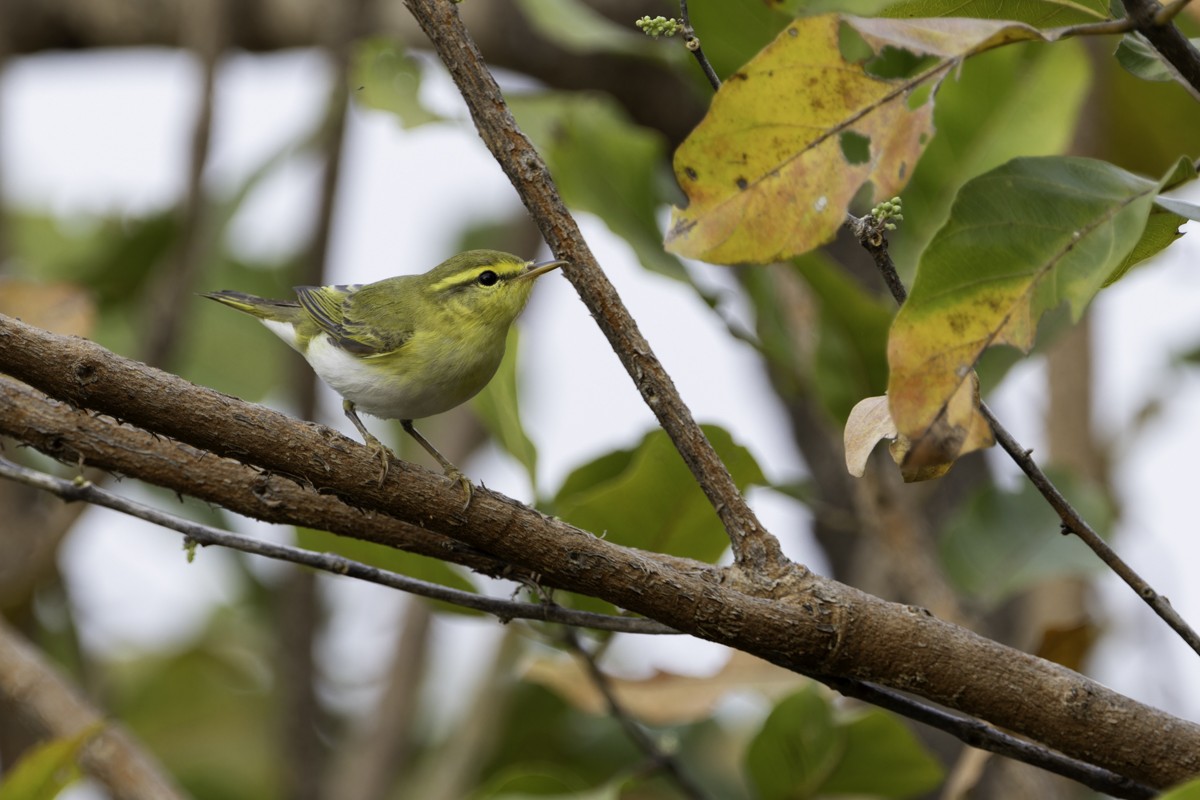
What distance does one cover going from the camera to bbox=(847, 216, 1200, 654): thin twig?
119 cm

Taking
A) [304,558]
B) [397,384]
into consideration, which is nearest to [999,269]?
[304,558]

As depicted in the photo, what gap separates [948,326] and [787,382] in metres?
→ 1.64

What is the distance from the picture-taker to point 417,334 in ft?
8.19

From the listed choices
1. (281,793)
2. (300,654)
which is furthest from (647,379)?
(281,793)

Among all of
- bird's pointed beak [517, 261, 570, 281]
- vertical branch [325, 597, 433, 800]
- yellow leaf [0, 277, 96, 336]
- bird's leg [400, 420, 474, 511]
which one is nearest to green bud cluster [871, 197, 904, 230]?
bird's leg [400, 420, 474, 511]

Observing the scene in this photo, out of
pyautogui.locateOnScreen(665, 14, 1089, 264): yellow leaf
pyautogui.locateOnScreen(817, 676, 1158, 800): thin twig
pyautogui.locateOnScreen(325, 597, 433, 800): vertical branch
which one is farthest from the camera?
pyautogui.locateOnScreen(325, 597, 433, 800): vertical branch

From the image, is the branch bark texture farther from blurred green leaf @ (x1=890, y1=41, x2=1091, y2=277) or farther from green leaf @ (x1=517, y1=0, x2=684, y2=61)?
green leaf @ (x1=517, y1=0, x2=684, y2=61)

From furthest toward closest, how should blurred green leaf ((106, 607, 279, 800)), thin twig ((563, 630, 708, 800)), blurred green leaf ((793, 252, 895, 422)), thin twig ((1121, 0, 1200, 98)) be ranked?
blurred green leaf ((106, 607, 279, 800)) → blurred green leaf ((793, 252, 895, 422)) → thin twig ((563, 630, 708, 800)) → thin twig ((1121, 0, 1200, 98))

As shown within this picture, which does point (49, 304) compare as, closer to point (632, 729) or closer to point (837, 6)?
point (632, 729)

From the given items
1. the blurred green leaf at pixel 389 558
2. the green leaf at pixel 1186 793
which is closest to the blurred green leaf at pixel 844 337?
the blurred green leaf at pixel 389 558

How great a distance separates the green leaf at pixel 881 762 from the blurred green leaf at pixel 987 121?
871 millimetres

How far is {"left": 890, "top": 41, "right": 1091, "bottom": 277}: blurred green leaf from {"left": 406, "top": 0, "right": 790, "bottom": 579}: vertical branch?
126 centimetres

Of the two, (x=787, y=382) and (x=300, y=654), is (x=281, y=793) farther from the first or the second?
(x=787, y=382)

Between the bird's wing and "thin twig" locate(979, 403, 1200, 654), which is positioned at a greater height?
the bird's wing
